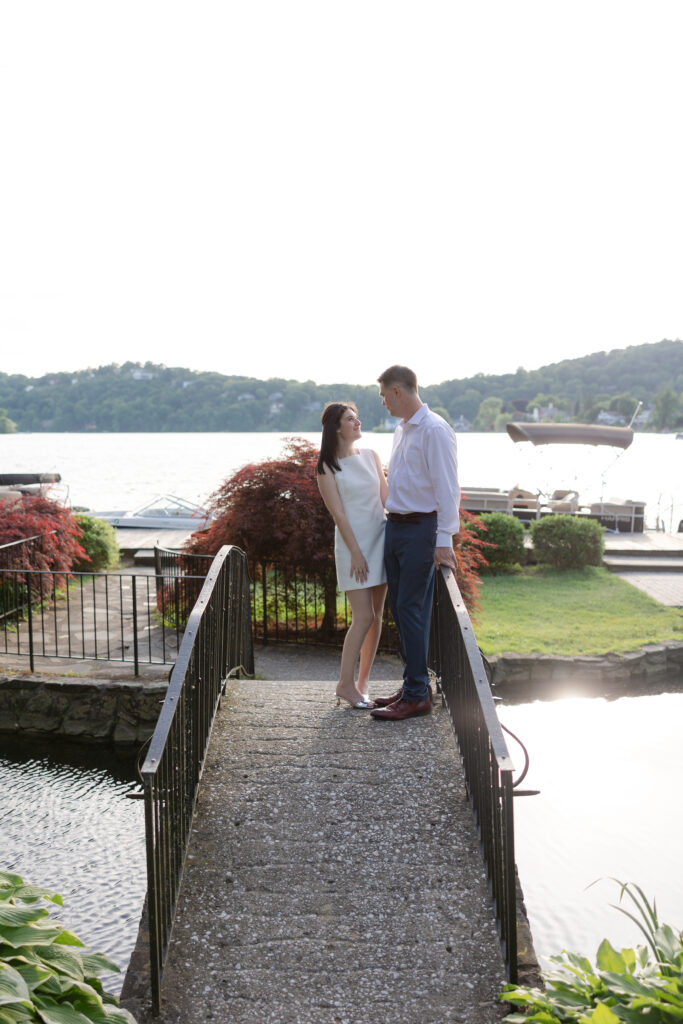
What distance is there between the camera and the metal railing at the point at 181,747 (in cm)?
281

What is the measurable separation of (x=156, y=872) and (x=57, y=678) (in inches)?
216

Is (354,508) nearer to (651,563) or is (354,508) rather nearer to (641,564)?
(641,564)

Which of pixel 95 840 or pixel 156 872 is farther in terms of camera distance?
pixel 95 840

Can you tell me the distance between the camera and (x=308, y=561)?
9.51 m

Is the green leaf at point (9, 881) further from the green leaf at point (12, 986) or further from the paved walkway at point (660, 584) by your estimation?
the paved walkway at point (660, 584)

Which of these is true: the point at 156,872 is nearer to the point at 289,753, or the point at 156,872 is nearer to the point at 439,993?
the point at 439,993

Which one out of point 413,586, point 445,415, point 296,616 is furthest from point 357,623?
point 445,415

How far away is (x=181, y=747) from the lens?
11.1 ft

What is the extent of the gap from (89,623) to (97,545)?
4.78 m

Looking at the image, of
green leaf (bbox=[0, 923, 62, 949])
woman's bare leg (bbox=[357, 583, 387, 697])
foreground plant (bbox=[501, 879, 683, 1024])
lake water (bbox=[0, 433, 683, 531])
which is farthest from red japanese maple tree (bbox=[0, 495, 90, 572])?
lake water (bbox=[0, 433, 683, 531])

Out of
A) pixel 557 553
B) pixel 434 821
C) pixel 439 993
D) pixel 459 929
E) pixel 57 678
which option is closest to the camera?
pixel 439 993

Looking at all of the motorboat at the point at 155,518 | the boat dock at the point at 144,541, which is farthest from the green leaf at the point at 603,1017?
the motorboat at the point at 155,518

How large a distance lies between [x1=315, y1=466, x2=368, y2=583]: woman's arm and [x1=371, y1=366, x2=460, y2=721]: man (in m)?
0.16

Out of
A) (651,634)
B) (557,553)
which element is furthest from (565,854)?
(557,553)
